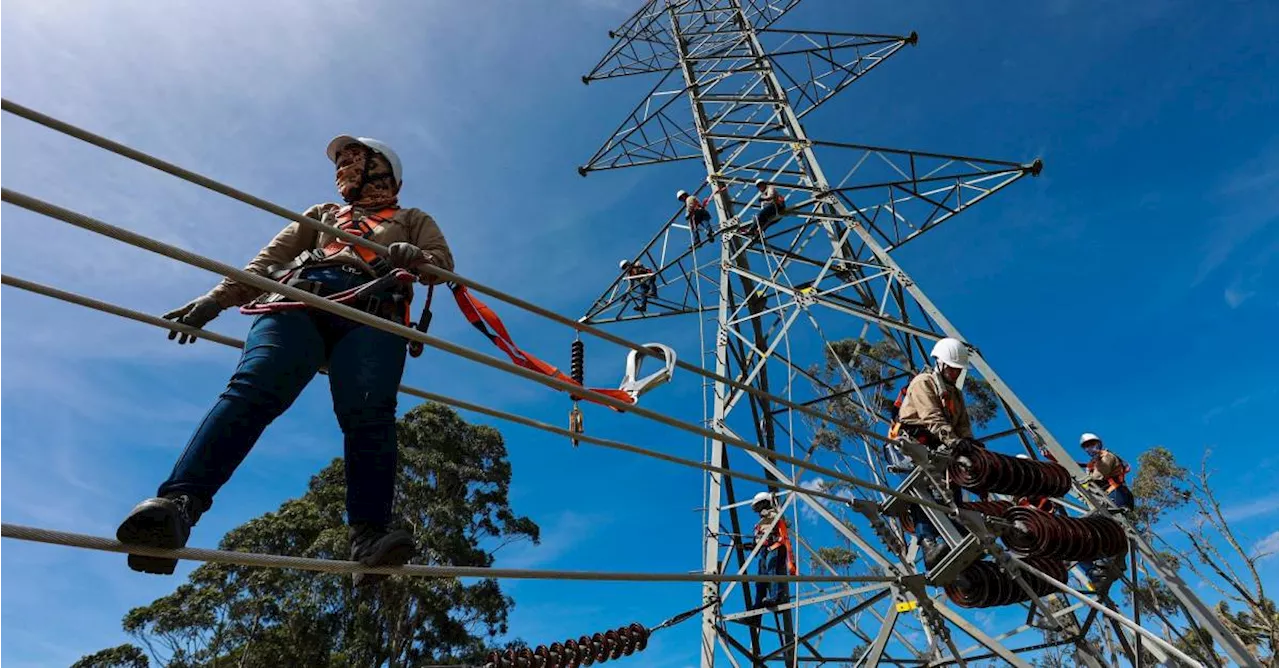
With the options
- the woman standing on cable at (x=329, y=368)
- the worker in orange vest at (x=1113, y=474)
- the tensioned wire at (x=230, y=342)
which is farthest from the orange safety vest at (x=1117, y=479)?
the woman standing on cable at (x=329, y=368)

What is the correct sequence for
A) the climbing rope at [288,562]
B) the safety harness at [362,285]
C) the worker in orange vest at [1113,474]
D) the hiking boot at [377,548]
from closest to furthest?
the climbing rope at [288,562] → the hiking boot at [377,548] → the safety harness at [362,285] → the worker in orange vest at [1113,474]

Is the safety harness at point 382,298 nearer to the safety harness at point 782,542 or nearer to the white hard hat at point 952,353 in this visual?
the white hard hat at point 952,353

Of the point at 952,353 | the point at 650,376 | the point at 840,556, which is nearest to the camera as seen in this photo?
the point at 650,376

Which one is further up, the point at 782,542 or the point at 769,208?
the point at 769,208

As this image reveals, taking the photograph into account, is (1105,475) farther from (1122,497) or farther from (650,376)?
(650,376)

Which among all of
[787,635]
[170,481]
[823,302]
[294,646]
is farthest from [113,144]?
[294,646]

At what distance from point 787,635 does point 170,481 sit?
730 centimetres

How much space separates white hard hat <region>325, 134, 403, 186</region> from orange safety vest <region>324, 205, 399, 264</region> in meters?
0.20

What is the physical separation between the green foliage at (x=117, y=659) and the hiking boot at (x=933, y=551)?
64.9ft

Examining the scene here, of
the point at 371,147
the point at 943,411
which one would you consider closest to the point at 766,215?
the point at 943,411

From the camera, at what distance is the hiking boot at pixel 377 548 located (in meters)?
2.22

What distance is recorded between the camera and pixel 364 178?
10.3 ft

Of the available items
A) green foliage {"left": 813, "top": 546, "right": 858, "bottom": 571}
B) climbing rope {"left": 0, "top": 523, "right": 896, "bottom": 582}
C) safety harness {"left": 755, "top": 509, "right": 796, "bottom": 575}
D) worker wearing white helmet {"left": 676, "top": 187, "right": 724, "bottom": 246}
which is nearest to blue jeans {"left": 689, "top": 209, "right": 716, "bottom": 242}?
worker wearing white helmet {"left": 676, "top": 187, "right": 724, "bottom": 246}

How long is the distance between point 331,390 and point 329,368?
9cm
